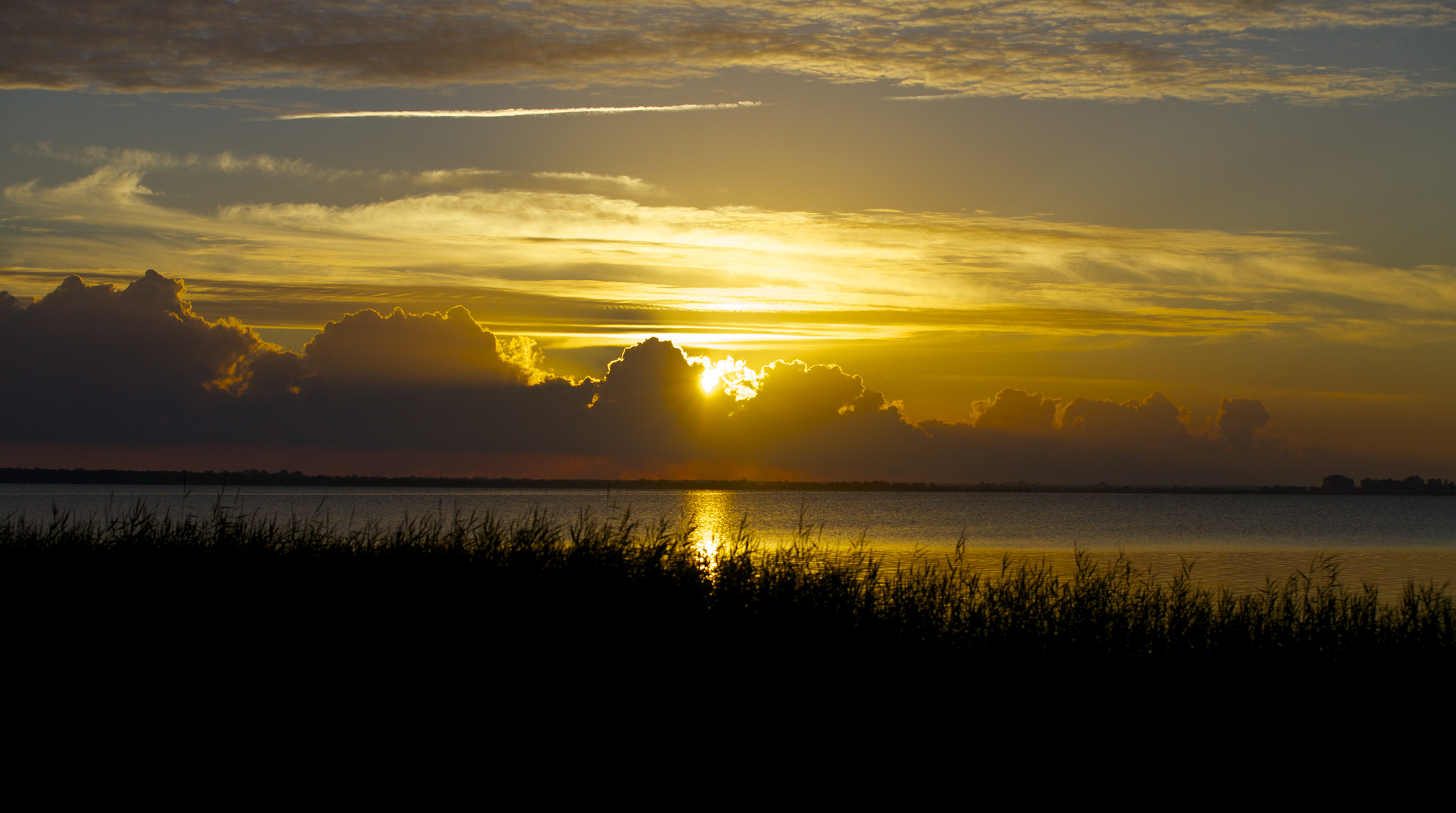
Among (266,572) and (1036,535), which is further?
(1036,535)

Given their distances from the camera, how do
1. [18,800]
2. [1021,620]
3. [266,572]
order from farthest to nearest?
[266,572]
[1021,620]
[18,800]

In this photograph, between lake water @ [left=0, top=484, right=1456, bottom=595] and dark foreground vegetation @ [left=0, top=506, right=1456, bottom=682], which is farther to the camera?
lake water @ [left=0, top=484, right=1456, bottom=595]

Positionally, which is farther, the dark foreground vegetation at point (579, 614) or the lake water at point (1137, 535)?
the lake water at point (1137, 535)

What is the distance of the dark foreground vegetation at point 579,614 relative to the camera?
569 inches

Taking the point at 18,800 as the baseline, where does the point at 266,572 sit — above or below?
above

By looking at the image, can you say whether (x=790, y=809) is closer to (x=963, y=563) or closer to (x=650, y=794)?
(x=650, y=794)

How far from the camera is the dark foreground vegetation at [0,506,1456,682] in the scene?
47.4 feet

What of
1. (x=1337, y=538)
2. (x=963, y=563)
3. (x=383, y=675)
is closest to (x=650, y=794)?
(x=383, y=675)

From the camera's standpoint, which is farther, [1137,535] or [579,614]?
[1137,535]

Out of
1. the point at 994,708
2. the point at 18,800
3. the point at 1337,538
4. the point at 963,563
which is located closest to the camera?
the point at 18,800

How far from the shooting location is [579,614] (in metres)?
15.8

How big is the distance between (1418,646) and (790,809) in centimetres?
1195

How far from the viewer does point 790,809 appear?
10.6 metres

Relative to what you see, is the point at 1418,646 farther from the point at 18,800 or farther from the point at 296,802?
the point at 18,800
